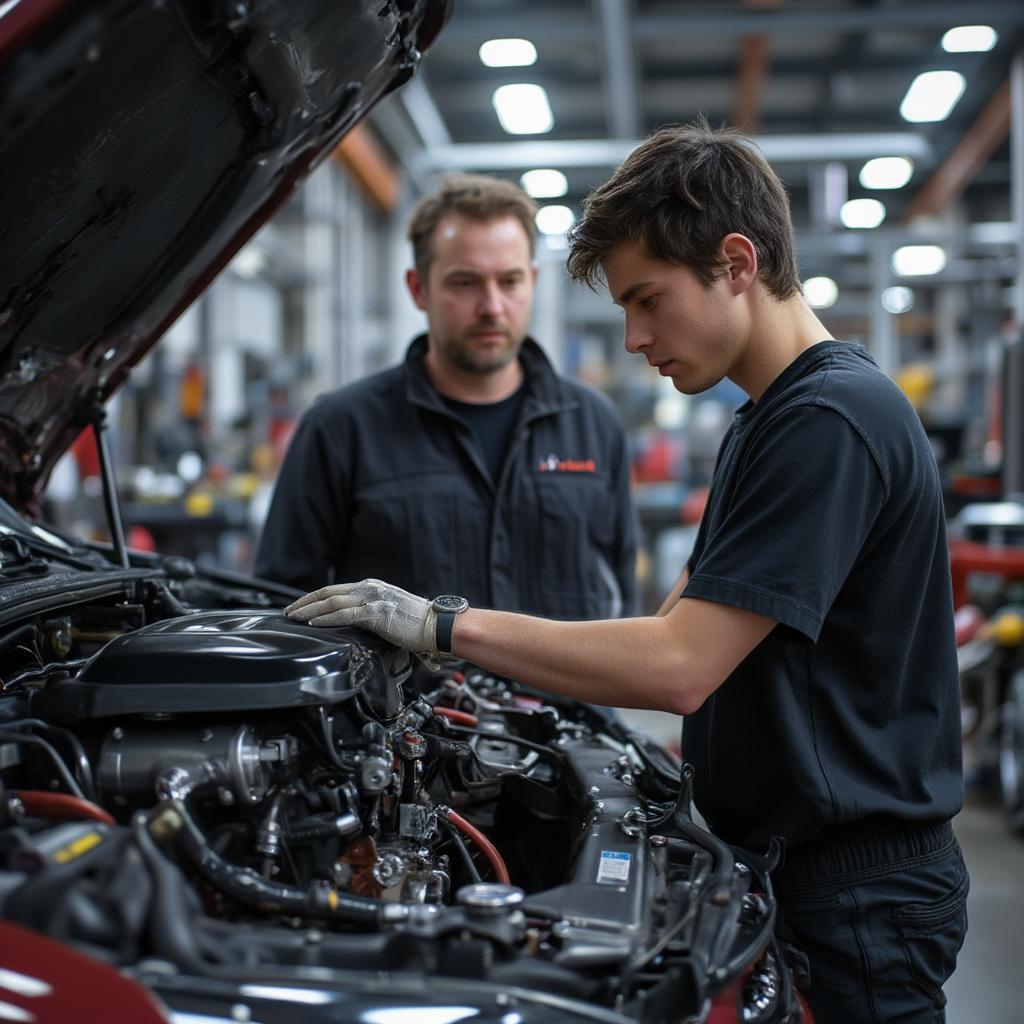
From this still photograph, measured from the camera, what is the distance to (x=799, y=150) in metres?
9.11

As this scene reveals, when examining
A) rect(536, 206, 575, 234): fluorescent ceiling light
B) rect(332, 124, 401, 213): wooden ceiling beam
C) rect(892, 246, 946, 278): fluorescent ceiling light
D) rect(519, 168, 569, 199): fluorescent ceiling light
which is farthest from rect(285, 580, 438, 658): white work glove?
rect(892, 246, 946, 278): fluorescent ceiling light

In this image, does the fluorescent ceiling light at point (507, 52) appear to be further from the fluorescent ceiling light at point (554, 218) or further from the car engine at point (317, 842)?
the car engine at point (317, 842)

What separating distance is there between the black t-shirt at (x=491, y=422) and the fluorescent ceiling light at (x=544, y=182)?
28.2 feet

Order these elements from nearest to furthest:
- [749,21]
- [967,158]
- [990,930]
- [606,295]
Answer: [990,930] → [749,21] → [606,295] → [967,158]

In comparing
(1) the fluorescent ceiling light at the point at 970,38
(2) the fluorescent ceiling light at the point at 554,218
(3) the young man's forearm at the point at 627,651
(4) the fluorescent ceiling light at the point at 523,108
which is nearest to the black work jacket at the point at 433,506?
(3) the young man's forearm at the point at 627,651

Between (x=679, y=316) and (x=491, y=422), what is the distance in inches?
47.8

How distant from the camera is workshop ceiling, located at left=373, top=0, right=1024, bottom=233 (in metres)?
7.79

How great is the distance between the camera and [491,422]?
2.67 metres

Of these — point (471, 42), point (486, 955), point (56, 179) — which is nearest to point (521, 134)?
point (471, 42)

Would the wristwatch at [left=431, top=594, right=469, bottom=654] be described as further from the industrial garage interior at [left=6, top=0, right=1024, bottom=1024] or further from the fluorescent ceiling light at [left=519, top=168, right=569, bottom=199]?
the fluorescent ceiling light at [left=519, top=168, right=569, bottom=199]

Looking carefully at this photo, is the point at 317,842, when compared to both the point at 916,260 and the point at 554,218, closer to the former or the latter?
the point at 554,218

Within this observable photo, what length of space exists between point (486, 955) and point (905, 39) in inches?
383

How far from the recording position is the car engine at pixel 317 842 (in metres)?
1.05

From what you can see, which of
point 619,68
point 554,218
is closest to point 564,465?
point 619,68
